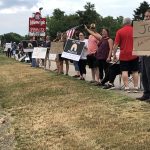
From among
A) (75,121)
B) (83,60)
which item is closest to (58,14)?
(83,60)

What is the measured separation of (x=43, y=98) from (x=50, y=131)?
433 centimetres

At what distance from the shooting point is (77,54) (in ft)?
60.7

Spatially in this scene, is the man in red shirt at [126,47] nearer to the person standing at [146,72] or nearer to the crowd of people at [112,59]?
the crowd of people at [112,59]

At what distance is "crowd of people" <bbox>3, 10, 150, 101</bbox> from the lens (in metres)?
12.0

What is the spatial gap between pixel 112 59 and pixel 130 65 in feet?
3.83

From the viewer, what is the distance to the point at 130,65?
13.8 metres

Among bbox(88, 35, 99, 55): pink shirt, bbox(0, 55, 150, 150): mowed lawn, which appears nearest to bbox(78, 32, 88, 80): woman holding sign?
bbox(88, 35, 99, 55): pink shirt

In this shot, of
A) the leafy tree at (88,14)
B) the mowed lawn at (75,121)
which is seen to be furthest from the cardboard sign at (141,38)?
the leafy tree at (88,14)

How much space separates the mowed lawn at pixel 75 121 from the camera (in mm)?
7971

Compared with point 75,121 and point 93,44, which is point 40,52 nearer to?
point 93,44

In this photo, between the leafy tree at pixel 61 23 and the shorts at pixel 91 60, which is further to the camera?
the leafy tree at pixel 61 23

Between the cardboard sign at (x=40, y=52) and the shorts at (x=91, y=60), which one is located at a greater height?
the shorts at (x=91, y=60)

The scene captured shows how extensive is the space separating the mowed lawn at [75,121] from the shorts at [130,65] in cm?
92

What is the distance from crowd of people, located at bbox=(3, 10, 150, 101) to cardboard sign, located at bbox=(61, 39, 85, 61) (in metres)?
0.16
